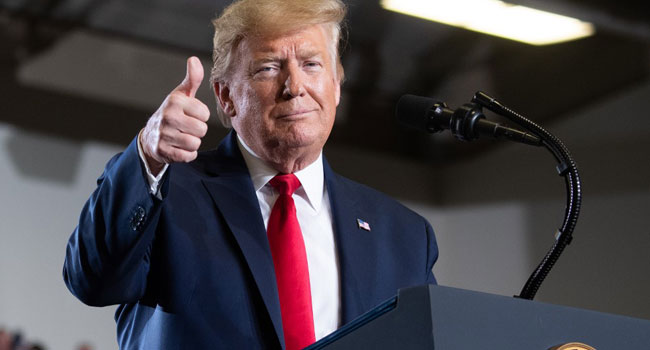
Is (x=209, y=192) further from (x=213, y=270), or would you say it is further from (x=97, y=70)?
(x=97, y=70)

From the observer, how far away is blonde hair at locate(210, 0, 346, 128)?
1.75 meters

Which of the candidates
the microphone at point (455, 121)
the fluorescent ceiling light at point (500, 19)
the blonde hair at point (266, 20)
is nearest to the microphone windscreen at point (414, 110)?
the microphone at point (455, 121)

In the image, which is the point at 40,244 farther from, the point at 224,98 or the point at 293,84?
the point at 293,84

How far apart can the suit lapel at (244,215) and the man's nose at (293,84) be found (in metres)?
0.17

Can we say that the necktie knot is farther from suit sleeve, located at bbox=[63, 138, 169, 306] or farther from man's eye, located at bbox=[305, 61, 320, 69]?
suit sleeve, located at bbox=[63, 138, 169, 306]

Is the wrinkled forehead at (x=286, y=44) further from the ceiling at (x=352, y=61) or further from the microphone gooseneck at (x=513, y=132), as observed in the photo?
the ceiling at (x=352, y=61)

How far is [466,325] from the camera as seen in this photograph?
3.14 ft

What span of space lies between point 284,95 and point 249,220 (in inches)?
11.0

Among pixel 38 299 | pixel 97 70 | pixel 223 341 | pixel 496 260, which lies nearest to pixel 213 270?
pixel 223 341

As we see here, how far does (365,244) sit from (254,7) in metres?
0.54

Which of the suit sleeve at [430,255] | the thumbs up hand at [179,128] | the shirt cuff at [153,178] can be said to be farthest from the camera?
Result: the suit sleeve at [430,255]

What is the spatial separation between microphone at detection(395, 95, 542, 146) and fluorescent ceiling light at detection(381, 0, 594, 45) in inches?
143

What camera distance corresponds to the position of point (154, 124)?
1274 millimetres

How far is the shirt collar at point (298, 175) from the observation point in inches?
68.5
